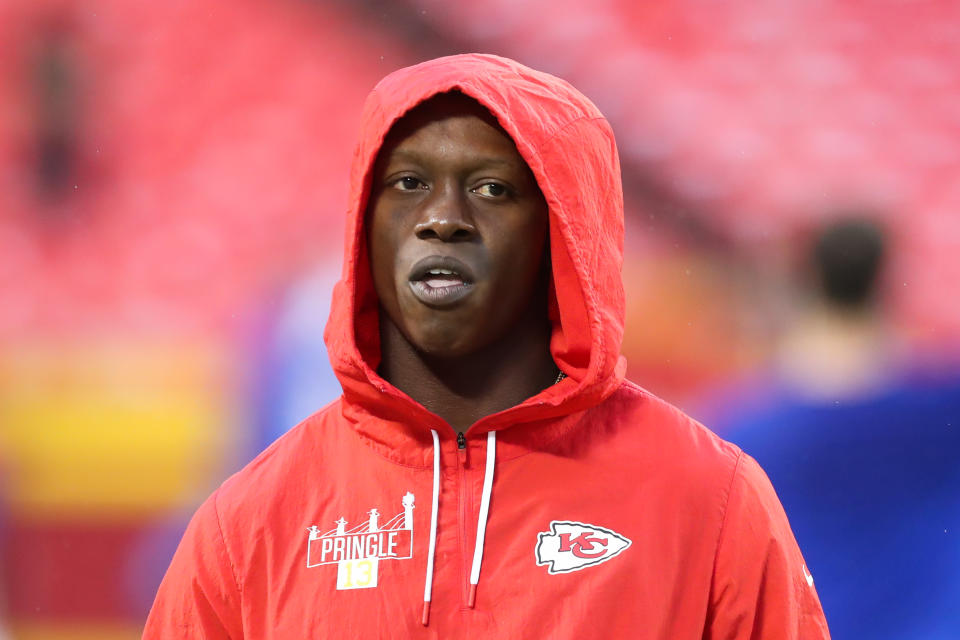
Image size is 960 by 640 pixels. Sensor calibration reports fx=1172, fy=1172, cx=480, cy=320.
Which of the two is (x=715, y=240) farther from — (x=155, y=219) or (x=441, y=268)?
(x=155, y=219)

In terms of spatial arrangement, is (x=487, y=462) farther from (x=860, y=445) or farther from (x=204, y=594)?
(x=860, y=445)

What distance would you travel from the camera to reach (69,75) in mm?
1960

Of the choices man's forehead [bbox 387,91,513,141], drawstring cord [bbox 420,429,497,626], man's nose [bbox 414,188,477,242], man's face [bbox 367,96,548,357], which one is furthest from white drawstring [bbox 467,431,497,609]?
man's forehead [bbox 387,91,513,141]

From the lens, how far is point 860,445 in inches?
72.3

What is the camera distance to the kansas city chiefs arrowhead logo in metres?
1.21

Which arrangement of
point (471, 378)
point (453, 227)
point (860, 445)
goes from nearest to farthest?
point (453, 227)
point (471, 378)
point (860, 445)

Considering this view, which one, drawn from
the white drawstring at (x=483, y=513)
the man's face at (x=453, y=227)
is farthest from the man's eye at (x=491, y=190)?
the white drawstring at (x=483, y=513)

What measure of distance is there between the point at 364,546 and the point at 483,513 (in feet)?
0.44

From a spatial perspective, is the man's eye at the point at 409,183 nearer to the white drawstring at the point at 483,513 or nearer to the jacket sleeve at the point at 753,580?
the white drawstring at the point at 483,513

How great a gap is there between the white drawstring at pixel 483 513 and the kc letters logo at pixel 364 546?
0.24 ft

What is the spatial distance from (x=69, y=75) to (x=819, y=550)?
144 cm

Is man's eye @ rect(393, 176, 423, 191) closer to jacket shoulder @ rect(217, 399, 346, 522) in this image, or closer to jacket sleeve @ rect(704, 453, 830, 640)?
jacket shoulder @ rect(217, 399, 346, 522)

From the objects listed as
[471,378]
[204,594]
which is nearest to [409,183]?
[471,378]

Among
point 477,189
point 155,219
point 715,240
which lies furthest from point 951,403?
point 155,219
